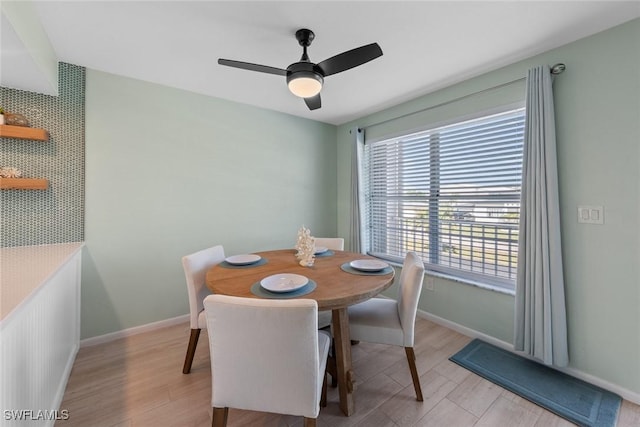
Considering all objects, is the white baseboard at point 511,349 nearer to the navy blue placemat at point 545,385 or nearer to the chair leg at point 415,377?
the navy blue placemat at point 545,385

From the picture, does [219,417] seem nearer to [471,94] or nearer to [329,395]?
[329,395]

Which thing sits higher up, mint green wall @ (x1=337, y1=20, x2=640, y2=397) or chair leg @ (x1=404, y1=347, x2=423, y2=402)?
mint green wall @ (x1=337, y1=20, x2=640, y2=397)

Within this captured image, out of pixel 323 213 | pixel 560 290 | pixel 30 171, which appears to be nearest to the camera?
pixel 560 290

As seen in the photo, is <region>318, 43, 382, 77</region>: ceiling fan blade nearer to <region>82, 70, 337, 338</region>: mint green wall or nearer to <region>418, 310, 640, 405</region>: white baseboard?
<region>82, 70, 337, 338</region>: mint green wall

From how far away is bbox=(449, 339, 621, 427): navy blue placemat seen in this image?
4.96 ft

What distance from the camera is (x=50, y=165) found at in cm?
205

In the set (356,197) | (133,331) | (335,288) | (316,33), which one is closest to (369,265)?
(335,288)

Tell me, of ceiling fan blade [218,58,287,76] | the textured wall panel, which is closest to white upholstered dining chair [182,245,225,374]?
the textured wall panel

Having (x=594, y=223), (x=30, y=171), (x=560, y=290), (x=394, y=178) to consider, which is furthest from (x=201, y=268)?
(x=594, y=223)

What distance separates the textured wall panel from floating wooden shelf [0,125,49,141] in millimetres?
162

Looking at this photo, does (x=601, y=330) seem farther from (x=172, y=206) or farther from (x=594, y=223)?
(x=172, y=206)

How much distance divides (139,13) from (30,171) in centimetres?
150

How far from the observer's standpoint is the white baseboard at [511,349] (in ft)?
5.33

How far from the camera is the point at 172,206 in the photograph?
8.48 feet
